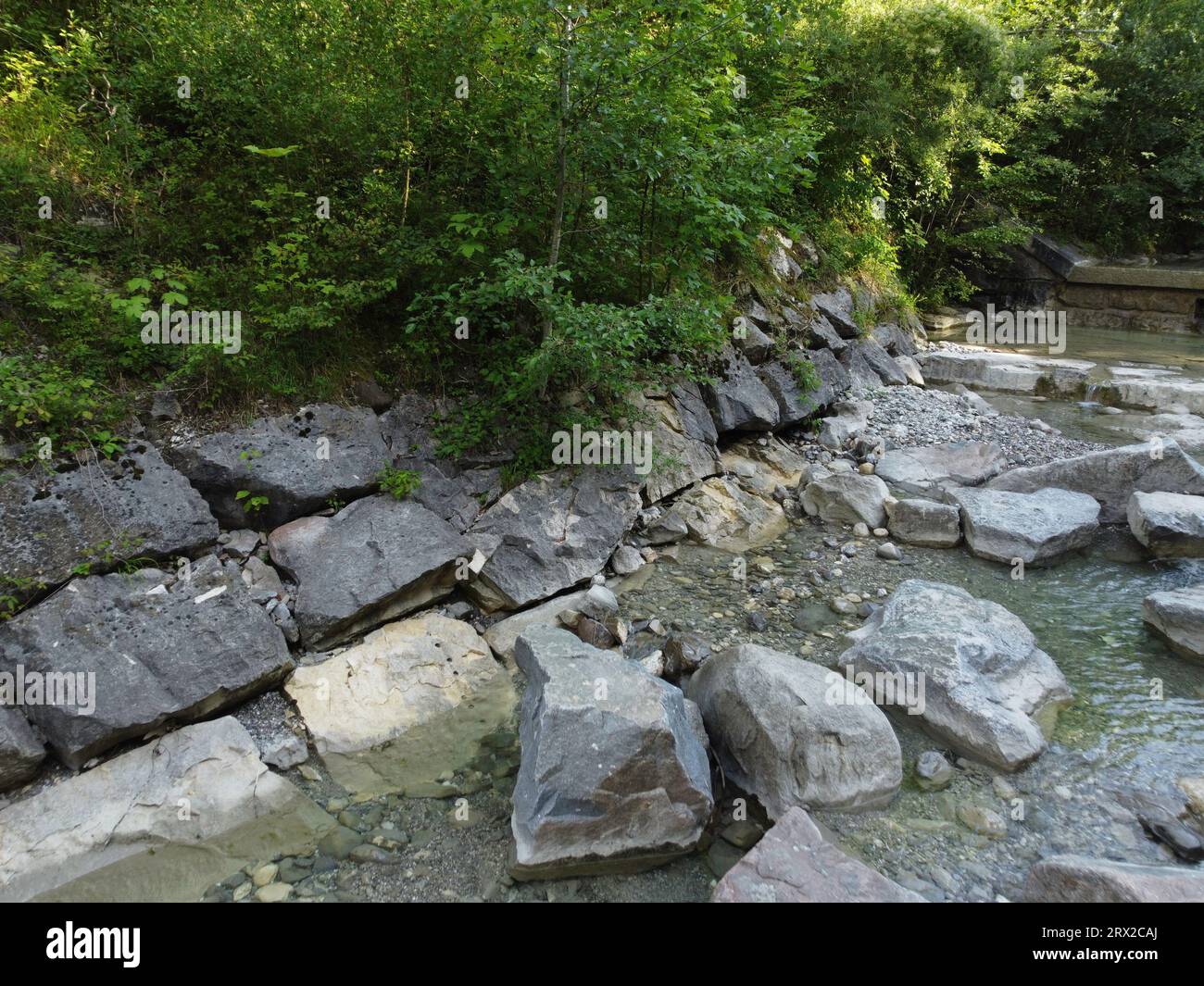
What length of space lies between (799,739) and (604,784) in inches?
47.6

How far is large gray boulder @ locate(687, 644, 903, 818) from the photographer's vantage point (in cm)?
373

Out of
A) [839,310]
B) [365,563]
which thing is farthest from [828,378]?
[365,563]

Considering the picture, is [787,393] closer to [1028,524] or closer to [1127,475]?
[1028,524]

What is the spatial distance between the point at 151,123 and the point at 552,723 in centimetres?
691

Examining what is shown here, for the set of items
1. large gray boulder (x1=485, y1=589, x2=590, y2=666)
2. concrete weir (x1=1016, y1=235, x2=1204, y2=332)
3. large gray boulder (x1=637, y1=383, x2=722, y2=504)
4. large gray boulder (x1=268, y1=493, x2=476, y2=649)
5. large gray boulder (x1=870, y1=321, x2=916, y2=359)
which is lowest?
large gray boulder (x1=485, y1=589, x2=590, y2=666)

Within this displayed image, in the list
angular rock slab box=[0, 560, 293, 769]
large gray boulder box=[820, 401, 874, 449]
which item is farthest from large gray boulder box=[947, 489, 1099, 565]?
angular rock slab box=[0, 560, 293, 769]

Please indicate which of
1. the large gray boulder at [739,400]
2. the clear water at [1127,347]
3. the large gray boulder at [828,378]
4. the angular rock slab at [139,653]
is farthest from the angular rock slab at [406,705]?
the clear water at [1127,347]

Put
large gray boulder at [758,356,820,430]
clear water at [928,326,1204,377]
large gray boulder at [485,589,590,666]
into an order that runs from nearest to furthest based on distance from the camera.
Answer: large gray boulder at [485,589,590,666]
large gray boulder at [758,356,820,430]
clear water at [928,326,1204,377]

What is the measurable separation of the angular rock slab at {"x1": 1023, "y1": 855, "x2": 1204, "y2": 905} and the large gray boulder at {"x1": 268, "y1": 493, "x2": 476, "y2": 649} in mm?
4122

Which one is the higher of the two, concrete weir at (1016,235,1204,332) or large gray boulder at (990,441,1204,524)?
concrete weir at (1016,235,1204,332)

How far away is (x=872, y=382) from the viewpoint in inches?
452

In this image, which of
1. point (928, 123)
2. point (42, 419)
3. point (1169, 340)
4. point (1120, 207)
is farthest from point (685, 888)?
point (1120, 207)

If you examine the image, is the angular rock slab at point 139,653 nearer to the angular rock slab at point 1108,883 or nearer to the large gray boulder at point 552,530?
the large gray boulder at point 552,530

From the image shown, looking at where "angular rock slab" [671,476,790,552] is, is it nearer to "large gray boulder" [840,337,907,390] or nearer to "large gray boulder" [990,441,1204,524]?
"large gray boulder" [990,441,1204,524]
